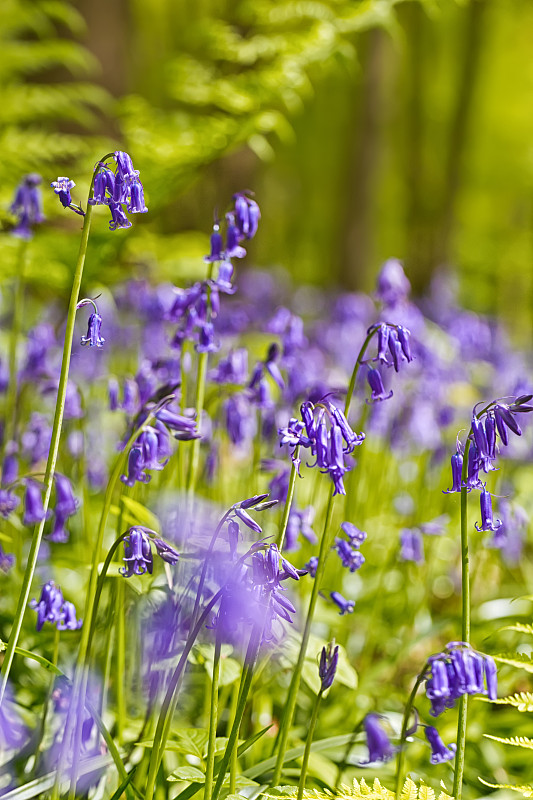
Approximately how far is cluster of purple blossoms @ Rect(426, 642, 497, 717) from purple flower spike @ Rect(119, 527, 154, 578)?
63 centimetres

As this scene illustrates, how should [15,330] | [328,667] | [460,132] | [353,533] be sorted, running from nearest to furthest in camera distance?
[328,667] → [353,533] → [15,330] → [460,132]

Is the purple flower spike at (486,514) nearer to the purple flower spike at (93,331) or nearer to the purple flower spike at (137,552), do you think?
the purple flower spike at (137,552)

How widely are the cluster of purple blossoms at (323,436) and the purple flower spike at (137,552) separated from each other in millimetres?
371

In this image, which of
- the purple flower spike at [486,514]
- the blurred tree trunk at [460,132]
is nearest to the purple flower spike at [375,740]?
the purple flower spike at [486,514]

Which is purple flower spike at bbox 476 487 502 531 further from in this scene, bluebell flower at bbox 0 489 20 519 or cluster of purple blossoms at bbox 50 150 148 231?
bluebell flower at bbox 0 489 20 519

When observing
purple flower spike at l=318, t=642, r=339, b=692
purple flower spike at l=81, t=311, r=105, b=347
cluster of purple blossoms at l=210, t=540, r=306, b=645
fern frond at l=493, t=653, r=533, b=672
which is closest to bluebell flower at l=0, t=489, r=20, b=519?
purple flower spike at l=81, t=311, r=105, b=347

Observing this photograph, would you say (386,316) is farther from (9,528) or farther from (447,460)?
(9,528)

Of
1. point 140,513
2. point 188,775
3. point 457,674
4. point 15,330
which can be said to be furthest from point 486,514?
point 15,330

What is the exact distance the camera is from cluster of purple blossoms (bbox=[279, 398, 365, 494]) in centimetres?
159

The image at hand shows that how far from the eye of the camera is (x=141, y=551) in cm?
166

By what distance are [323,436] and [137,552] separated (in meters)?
0.47

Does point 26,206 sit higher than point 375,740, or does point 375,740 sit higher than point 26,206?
point 26,206

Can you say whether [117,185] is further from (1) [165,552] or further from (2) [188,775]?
(2) [188,775]

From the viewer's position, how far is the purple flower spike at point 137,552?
1650 millimetres
